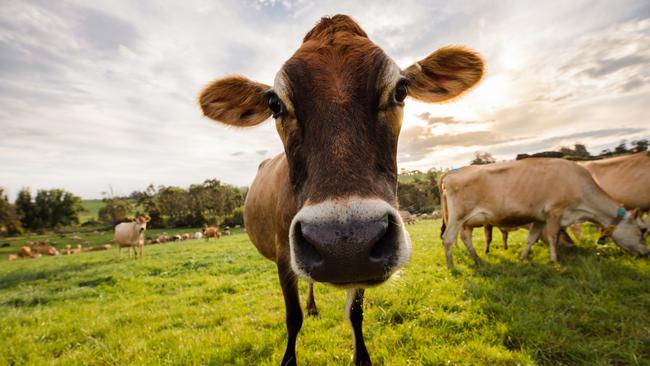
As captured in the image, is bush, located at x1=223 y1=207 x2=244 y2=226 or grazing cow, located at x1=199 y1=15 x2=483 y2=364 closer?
grazing cow, located at x1=199 y1=15 x2=483 y2=364

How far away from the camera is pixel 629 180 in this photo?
26.5ft

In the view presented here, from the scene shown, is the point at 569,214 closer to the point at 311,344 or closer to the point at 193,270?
the point at 311,344

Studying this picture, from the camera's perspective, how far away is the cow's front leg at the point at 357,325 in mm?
3150

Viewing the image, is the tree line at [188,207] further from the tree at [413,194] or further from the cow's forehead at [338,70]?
the cow's forehead at [338,70]

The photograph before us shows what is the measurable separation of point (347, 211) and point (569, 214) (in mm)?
7910

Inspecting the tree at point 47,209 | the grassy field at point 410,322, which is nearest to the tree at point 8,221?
the tree at point 47,209

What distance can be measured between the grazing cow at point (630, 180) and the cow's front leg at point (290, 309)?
31.5 ft

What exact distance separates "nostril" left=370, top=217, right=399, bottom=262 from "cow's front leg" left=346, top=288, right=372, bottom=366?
183 centimetres

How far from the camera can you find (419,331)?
3.63 meters

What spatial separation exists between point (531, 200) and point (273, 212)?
6.30m

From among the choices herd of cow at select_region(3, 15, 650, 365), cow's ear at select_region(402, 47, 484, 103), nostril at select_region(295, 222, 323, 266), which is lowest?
nostril at select_region(295, 222, 323, 266)

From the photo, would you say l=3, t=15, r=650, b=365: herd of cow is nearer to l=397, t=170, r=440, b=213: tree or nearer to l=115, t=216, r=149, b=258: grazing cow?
l=397, t=170, r=440, b=213: tree

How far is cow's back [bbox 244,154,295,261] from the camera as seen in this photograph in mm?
2957

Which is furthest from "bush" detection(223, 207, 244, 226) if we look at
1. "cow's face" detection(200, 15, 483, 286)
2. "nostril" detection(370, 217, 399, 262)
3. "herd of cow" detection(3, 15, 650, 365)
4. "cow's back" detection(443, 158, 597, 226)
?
"nostril" detection(370, 217, 399, 262)
